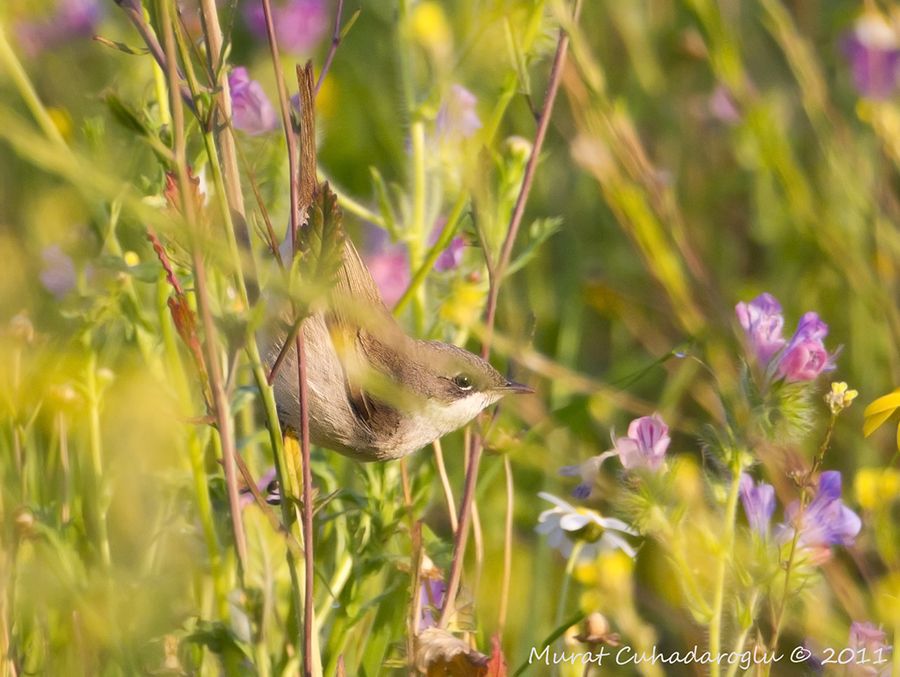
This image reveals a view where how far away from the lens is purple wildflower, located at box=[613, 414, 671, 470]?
1626 mm

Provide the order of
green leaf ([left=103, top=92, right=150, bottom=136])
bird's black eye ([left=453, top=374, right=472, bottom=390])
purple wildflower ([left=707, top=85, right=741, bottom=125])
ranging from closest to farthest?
green leaf ([left=103, top=92, right=150, bottom=136]) < bird's black eye ([left=453, top=374, right=472, bottom=390]) < purple wildflower ([left=707, top=85, right=741, bottom=125])

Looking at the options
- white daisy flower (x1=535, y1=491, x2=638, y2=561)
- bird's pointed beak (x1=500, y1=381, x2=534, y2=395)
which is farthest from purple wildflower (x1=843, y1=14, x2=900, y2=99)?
white daisy flower (x1=535, y1=491, x2=638, y2=561)

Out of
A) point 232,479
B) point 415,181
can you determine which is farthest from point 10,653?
point 415,181

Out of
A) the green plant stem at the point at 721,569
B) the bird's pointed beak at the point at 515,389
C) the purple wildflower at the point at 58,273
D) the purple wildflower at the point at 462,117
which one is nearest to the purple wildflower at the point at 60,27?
the purple wildflower at the point at 58,273

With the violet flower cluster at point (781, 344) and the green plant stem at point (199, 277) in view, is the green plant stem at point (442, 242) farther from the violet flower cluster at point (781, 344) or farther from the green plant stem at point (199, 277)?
the green plant stem at point (199, 277)

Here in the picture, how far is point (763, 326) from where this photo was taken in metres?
1.68

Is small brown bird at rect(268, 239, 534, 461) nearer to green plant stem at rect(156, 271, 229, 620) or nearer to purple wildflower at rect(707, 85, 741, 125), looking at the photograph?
green plant stem at rect(156, 271, 229, 620)

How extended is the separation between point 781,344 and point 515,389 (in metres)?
0.61

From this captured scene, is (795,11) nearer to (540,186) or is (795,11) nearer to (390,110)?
(540,186)

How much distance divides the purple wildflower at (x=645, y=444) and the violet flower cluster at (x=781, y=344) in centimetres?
17

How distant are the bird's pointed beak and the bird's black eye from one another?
0.07 meters

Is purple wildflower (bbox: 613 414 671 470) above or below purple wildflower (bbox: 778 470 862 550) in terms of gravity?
above

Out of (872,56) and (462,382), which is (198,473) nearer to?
(462,382)

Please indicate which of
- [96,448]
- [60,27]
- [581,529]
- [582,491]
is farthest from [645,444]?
[60,27]
